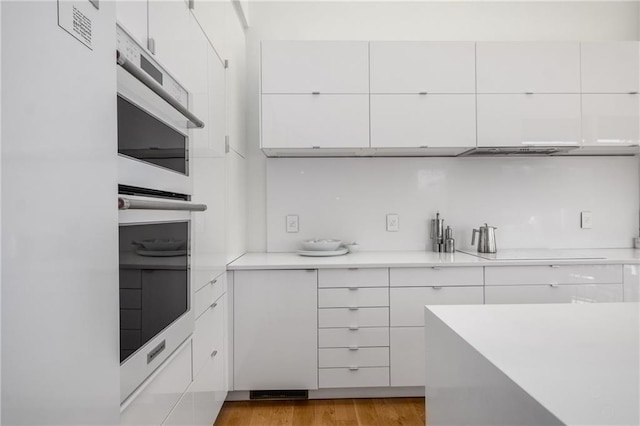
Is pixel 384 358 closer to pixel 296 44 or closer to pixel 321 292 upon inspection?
pixel 321 292

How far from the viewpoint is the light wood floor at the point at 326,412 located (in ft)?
6.89

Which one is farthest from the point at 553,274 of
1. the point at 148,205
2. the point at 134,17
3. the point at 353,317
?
the point at 134,17

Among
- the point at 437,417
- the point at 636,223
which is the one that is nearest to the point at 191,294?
the point at 437,417

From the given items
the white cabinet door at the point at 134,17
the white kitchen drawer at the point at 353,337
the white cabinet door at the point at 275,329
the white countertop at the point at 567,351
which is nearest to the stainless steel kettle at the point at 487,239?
the white kitchen drawer at the point at 353,337

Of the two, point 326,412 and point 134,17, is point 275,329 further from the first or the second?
point 134,17

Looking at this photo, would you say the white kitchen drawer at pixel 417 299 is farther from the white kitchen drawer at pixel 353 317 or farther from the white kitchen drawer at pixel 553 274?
the white kitchen drawer at pixel 553 274

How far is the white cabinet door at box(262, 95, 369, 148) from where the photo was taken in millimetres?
2467

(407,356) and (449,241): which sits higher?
(449,241)

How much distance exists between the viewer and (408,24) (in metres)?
2.93

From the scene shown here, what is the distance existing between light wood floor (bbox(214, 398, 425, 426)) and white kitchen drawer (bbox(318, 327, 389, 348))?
0.35 meters

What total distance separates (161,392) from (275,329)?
1083 millimetres

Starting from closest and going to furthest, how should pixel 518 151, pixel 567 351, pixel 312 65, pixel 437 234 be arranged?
pixel 567 351 → pixel 312 65 → pixel 518 151 → pixel 437 234

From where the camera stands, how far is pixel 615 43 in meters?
2.56

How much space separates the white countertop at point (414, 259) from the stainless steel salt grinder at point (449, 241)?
8 centimetres
